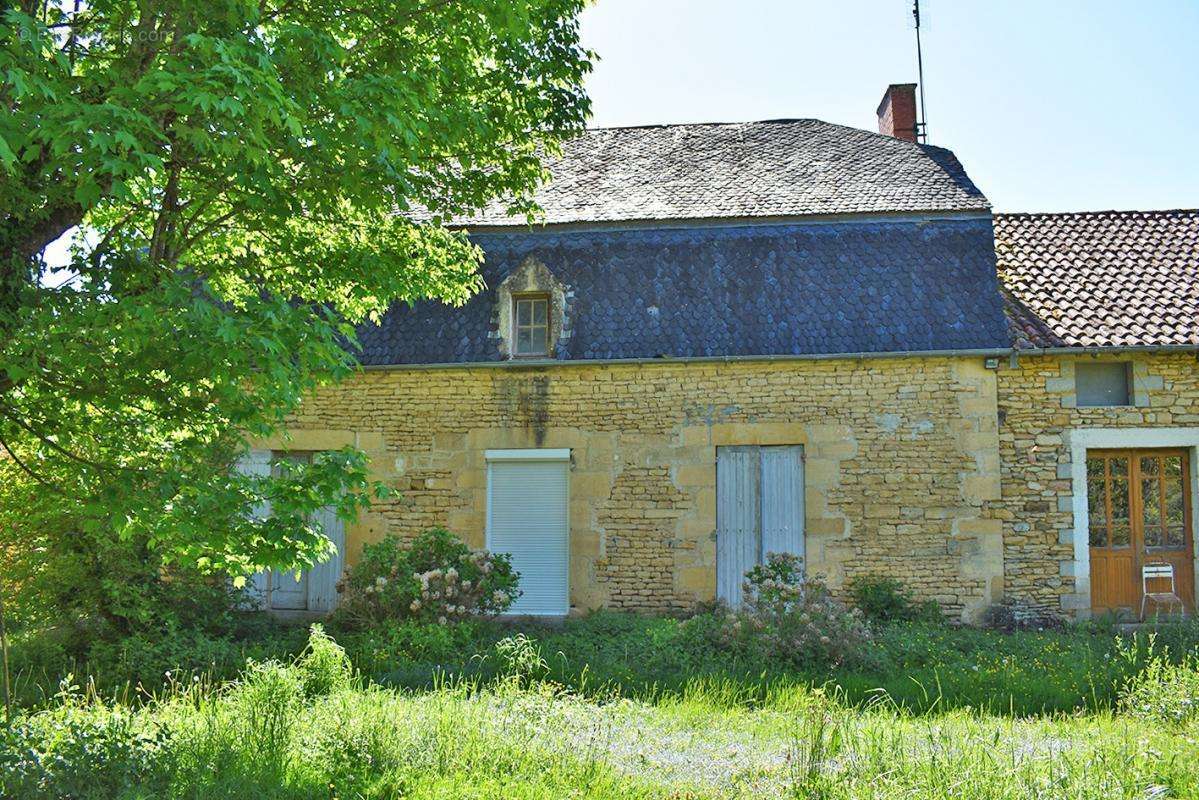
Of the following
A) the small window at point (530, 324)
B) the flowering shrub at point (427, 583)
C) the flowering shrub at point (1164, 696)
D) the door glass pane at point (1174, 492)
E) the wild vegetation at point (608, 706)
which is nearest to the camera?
the wild vegetation at point (608, 706)

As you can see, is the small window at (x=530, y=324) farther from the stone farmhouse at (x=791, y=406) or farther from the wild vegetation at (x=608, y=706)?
the wild vegetation at (x=608, y=706)

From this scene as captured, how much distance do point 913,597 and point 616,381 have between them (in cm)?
423

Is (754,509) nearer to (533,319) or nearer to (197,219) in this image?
(533,319)

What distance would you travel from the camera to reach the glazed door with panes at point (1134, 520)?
10930 mm

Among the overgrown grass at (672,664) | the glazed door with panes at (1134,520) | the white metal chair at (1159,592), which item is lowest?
the overgrown grass at (672,664)

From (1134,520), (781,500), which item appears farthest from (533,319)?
(1134,520)

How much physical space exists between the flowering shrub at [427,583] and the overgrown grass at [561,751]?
2.83 metres

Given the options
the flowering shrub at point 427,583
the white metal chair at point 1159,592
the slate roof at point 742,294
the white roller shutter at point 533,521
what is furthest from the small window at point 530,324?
the white metal chair at point 1159,592

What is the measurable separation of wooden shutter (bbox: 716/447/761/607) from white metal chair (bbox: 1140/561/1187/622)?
4335mm

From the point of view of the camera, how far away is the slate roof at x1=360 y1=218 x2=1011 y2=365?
36.8 feet

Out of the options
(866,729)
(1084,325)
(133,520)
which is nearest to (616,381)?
(1084,325)

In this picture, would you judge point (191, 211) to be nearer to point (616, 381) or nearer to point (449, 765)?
point (449, 765)

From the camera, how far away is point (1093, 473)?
1114cm

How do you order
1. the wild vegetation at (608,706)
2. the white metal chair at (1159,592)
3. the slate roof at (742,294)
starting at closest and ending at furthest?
the wild vegetation at (608,706) < the white metal chair at (1159,592) < the slate roof at (742,294)
